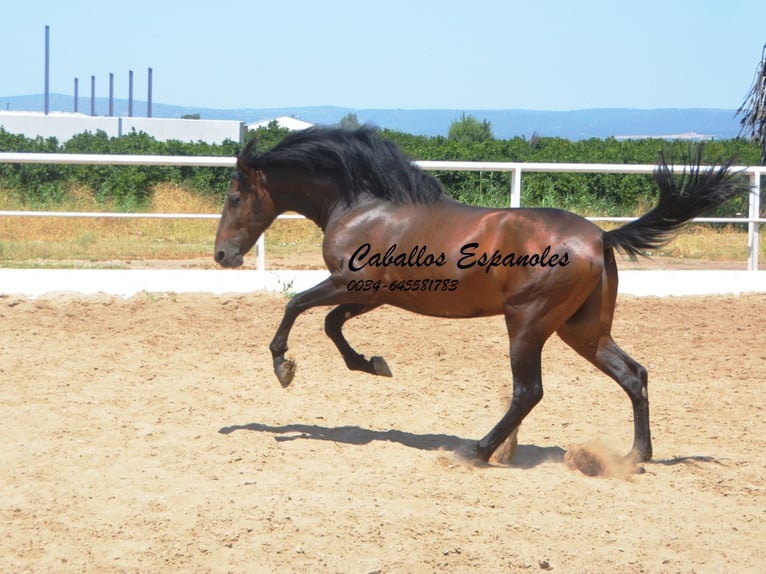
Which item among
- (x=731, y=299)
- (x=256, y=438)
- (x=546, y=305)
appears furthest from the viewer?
(x=731, y=299)

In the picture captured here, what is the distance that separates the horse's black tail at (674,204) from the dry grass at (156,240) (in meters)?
7.11

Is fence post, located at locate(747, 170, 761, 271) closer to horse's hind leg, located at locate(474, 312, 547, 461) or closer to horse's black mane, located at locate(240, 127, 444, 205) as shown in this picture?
horse's black mane, located at locate(240, 127, 444, 205)

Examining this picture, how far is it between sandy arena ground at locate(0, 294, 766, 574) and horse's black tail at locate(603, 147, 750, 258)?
1.14 metres

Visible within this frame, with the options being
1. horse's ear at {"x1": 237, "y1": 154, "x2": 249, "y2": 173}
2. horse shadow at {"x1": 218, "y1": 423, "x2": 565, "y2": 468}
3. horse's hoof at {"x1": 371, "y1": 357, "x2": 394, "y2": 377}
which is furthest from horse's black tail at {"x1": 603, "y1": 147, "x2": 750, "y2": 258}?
horse's ear at {"x1": 237, "y1": 154, "x2": 249, "y2": 173}

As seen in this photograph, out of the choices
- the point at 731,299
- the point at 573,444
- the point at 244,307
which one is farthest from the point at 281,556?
the point at 731,299

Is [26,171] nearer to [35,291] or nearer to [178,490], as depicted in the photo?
[35,291]

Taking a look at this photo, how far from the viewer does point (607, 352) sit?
5.36 meters

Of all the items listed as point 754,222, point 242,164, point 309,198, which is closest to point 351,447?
point 309,198

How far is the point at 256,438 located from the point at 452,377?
6.71ft

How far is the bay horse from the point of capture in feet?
16.9

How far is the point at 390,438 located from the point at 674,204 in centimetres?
207

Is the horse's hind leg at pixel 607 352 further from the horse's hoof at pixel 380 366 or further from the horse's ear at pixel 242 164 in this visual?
the horse's ear at pixel 242 164

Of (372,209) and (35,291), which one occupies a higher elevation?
(372,209)

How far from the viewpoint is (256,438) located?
5617 mm
